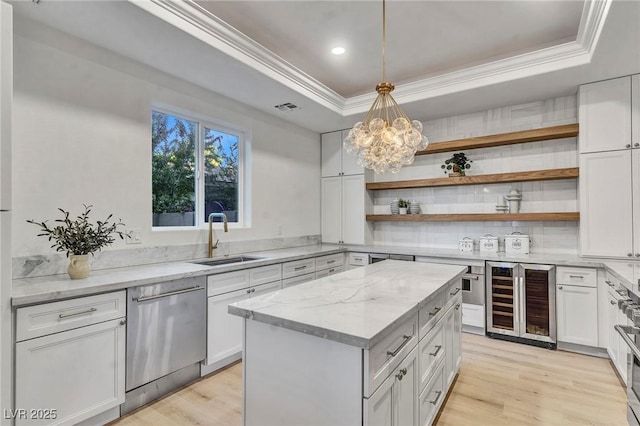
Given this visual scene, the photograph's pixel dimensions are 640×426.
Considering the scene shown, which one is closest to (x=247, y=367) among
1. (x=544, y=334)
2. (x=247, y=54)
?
(x=247, y=54)

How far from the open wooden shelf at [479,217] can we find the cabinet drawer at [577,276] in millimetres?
563

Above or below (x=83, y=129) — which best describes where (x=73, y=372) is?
below

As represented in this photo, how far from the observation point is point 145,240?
2863 millimetres

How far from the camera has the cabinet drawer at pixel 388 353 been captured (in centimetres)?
124

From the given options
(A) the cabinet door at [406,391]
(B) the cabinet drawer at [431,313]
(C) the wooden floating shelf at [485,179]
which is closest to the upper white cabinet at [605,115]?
Answer: (C) the wooden floating shelf at [485,179]

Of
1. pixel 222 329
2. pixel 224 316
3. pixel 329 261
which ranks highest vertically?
pixel 329 261

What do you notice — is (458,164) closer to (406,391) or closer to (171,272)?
(406,391)

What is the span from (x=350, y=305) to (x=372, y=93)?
309 centimetres

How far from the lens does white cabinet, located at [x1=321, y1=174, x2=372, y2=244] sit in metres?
4.79

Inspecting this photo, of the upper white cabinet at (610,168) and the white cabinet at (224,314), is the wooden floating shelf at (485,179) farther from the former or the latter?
the white cabinet at (224,314)

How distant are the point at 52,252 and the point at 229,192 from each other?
73.0 inches

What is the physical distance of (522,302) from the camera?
11.2 feet

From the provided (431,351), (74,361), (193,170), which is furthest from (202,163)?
(431,351)

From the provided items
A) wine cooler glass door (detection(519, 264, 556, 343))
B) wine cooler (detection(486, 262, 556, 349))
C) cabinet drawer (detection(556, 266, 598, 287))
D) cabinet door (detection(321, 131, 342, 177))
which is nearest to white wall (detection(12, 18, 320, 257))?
cabinet door (detection(321, 131, 342, 177))
